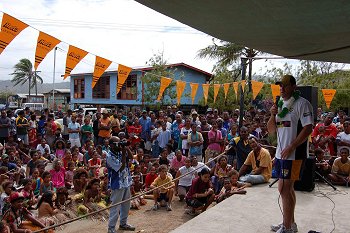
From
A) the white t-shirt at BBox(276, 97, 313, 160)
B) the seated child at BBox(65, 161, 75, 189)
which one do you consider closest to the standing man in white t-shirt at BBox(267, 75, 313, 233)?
the white t-shirt at BBox(276, 97, 313, 160)

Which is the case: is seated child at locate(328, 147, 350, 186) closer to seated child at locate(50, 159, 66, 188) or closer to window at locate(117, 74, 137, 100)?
seated child at locate(50, 159, 66, 188)

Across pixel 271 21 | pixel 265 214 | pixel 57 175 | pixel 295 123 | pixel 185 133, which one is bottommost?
pixel 57 175

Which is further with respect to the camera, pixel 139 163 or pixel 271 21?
pixel 139 163

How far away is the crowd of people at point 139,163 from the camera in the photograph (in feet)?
21.7

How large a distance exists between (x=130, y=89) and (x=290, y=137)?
26760 mm

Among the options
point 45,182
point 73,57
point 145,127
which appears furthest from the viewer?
point 145,127

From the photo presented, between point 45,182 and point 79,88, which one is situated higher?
point 79,88

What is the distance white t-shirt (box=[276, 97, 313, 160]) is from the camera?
3430mm

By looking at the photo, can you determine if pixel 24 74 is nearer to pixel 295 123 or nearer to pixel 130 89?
pixel 130 89

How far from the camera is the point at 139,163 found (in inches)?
396

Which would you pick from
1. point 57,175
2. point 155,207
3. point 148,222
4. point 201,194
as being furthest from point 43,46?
point 201,194

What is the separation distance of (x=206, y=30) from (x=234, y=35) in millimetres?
321

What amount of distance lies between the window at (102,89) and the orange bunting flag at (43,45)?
23536mm

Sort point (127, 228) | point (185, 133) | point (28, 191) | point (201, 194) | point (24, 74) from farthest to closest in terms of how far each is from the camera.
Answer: point (24, 74) < point (185, 133) < point (201, 194) < point (28, 191) < point (127, 228)
